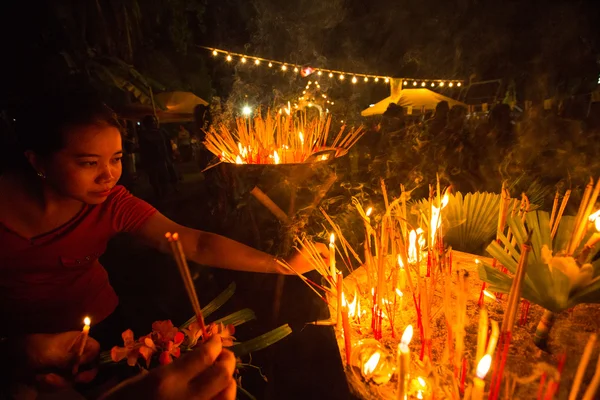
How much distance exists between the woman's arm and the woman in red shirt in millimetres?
27

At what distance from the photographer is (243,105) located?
2289 cm

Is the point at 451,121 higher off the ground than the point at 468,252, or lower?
higher

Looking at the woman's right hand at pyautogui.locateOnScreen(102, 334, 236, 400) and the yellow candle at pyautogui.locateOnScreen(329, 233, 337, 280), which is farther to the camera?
the yellow candle at pyautogui.locateOnScreen(329, 233, 337, 280)

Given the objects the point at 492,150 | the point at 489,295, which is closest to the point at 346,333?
the point at 489,295

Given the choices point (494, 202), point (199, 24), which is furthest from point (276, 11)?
point (494, 202)

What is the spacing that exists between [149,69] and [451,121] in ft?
45.8

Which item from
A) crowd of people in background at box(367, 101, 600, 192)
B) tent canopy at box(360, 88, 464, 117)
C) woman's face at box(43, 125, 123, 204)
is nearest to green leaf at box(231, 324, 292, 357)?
woman's face at box(43, 125, 123, 204)

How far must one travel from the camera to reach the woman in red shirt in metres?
1.34

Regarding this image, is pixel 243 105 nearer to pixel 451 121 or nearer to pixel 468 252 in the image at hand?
pixel 451 121

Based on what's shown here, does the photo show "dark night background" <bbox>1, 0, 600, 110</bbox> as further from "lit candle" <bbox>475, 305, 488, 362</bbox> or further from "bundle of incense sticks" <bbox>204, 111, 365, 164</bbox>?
"lit candle" <bbox>475, 305, 488, 362</bbox>

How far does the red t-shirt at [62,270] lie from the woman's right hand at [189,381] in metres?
1.01

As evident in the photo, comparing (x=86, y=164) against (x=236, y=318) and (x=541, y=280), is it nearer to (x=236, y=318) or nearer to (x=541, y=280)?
(x=236, y=318)

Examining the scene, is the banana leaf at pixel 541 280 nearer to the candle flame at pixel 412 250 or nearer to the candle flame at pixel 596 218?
the candle flame at pixel 596 218

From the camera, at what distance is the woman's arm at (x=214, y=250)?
168 cm
